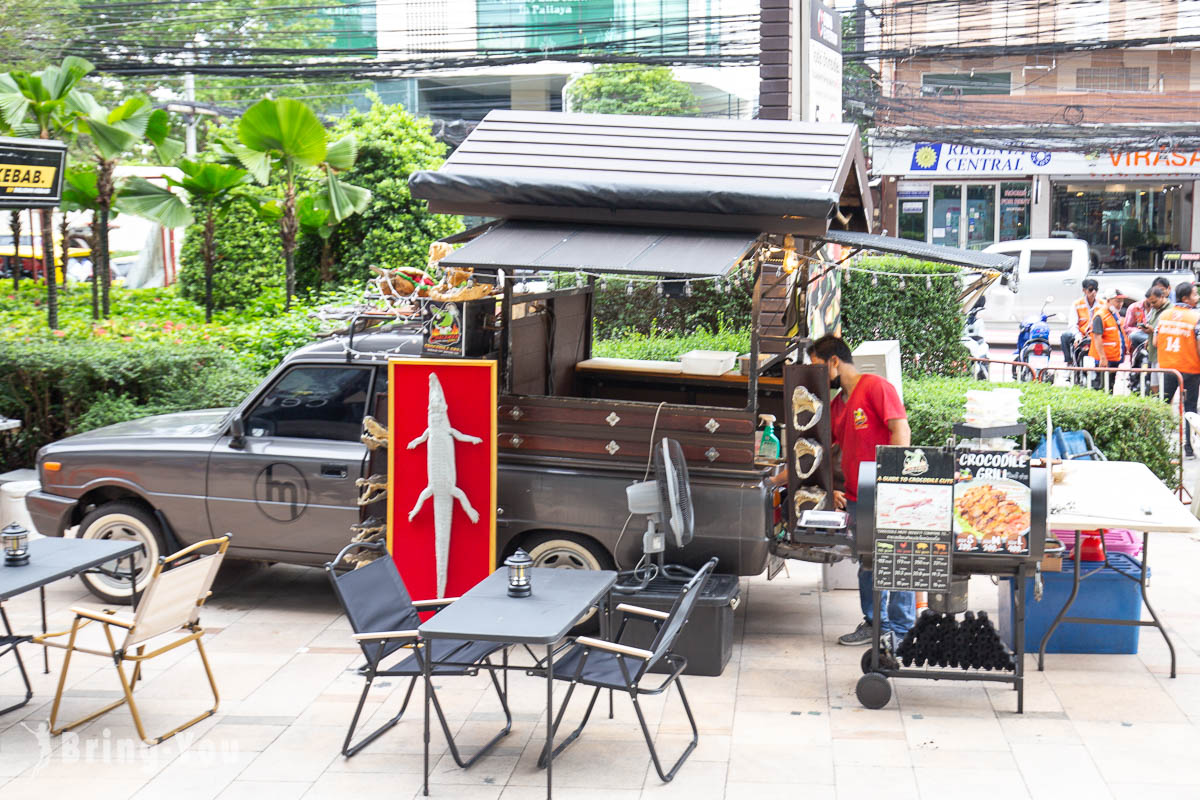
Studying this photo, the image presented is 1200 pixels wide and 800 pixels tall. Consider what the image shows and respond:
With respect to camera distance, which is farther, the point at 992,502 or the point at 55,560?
the point at 55,560

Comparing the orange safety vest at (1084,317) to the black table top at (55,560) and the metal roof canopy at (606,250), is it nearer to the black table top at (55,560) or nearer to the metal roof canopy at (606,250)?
the metal roof canopy at (606,250)

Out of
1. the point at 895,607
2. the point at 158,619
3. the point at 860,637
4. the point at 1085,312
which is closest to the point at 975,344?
the point at 1085,312

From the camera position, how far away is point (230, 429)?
27.2 ft

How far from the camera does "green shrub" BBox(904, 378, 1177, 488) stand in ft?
33.0

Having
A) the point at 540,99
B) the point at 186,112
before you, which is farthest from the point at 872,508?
the point at 540,99

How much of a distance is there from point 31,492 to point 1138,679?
7.21 m

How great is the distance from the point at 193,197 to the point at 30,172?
399cm

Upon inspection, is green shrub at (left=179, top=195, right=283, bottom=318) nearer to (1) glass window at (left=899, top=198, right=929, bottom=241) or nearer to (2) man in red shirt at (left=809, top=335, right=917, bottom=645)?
(2) man in red shirt at (left=809, top=335, right=917, bottom=645)

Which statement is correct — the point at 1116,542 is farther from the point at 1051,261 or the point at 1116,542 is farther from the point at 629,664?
the point at 1051,261

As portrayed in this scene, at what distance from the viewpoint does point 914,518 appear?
6504mm

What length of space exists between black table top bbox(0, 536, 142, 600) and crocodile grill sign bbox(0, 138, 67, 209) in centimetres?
522

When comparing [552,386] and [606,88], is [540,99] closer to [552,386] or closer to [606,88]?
[606,88]

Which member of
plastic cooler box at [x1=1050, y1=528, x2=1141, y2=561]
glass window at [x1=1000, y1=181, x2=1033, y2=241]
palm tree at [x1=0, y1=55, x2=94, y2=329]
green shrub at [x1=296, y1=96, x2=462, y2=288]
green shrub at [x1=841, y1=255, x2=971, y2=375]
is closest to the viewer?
plastic cooler box at [x1=1050, y1=528, x2=1141, y2=561]

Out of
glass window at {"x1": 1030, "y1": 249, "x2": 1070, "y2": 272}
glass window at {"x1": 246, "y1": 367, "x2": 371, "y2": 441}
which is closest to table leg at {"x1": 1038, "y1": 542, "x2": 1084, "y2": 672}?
glass window at {"x1": 246, "y1": 367, "x2": 371, "y2": 441}
